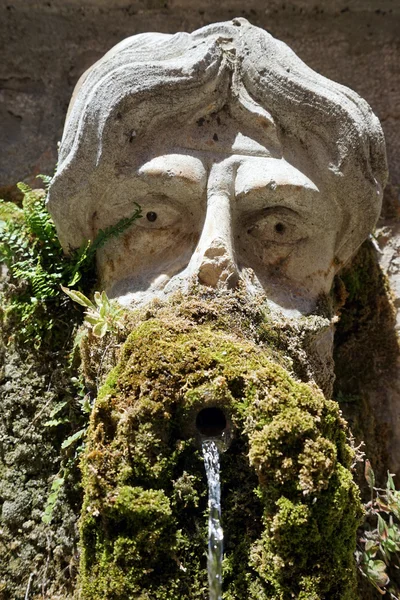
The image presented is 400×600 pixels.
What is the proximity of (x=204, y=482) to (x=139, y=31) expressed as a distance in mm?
2817

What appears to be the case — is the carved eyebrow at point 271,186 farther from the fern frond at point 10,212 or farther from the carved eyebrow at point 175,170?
the fern frond at point 10,212

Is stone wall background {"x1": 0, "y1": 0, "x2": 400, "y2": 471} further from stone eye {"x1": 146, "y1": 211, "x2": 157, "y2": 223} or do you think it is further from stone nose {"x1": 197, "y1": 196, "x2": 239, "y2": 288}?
stone nose {"x1": 197, "y1": 196, "x2": 239, "y2": 288}

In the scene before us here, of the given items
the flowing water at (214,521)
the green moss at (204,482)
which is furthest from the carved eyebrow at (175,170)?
the flowing water at (214,521)

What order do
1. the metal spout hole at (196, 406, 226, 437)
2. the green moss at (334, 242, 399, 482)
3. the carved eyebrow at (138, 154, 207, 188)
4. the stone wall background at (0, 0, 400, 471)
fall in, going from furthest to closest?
1. the stone wall background at (0, 0, 400, 471)
2. the green moss at (334, 242, 399, 482)
3. the carved eyebrow at (138, 154, 207, 188)
4. the metal spout hole at (196, 406, 226, 437)

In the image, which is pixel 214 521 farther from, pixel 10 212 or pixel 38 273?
pixel 10 212

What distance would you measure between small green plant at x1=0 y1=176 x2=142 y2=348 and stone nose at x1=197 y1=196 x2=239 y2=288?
54 cm

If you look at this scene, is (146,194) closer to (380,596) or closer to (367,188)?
(367,188)

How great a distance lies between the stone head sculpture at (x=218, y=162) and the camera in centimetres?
254

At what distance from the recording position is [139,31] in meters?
3.81

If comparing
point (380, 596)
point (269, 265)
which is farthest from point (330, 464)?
point (380, 596)

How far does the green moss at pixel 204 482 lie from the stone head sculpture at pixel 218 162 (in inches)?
20.6

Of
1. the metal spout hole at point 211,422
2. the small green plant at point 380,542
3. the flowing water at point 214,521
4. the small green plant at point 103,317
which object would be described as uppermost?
the small green plant at point 103,317

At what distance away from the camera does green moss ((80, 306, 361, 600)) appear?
1.86m

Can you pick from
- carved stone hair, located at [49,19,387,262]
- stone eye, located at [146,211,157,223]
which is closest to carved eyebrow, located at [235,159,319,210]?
carved stone hair, located at [49,19,387,262]
